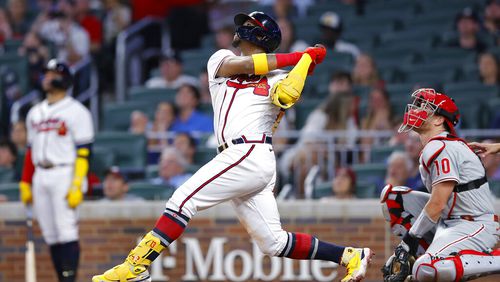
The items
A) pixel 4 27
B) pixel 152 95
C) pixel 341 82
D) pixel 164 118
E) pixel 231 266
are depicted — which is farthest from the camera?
pixel 4 27

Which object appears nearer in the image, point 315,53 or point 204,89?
point 315,53

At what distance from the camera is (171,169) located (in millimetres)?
11031

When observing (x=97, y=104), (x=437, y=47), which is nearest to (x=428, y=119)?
(x=437, y=47)

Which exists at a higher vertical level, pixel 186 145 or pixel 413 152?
pixel 186 145

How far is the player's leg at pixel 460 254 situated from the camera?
22.6ft

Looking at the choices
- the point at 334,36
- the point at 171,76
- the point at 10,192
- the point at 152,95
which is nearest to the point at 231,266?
the point at 10,192

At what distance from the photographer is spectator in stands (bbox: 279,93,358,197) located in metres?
11.0

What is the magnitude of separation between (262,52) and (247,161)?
0.76m

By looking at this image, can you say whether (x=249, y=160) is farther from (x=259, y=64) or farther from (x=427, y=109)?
(x=427, y=109)

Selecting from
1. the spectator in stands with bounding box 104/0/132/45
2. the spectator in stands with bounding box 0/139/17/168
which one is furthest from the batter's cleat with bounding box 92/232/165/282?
the spectator in stands with bounding box 104/0/132/45

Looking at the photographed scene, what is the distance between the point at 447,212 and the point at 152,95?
6486mm

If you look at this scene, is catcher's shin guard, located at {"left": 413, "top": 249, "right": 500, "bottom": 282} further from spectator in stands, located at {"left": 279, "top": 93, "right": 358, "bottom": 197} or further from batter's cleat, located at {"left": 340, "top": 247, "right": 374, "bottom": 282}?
spectator in stands, located at {"left": 279, "top": 93, "right": 358, "bottom": 197}

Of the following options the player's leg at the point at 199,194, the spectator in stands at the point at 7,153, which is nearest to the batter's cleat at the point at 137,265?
the player's leg at the point at 199,194

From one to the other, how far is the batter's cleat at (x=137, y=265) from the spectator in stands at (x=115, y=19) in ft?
26.3
